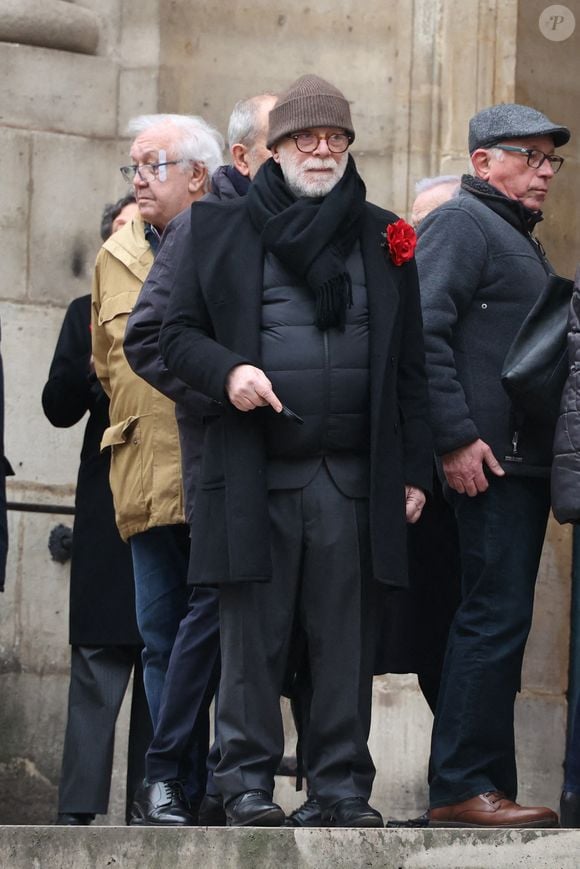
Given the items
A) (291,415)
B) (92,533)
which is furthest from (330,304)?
(92,533)

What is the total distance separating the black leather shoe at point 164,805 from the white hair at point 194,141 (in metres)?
1.82

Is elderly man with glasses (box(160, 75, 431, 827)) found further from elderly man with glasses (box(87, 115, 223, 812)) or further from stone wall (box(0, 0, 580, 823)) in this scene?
stone wall (box(0, 0, 580, 823))

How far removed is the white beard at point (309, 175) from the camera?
18.7 ft

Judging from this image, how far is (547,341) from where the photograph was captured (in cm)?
592

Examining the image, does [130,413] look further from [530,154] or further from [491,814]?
[491,814]

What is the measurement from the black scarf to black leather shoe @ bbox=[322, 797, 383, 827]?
3.78 ft

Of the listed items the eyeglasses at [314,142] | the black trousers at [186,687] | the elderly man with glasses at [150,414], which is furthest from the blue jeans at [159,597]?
the eyeglasses at [314,142]

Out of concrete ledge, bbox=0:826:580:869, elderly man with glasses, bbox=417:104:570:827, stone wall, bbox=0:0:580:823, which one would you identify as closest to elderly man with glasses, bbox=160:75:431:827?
concrete ledge, bbox=0:826:580:869

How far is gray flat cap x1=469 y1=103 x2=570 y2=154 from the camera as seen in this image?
6.28 metres

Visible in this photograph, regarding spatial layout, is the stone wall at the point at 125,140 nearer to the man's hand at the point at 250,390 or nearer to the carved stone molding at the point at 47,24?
the carved stone molding at the point at 47,24

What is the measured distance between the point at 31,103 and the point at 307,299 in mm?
3025

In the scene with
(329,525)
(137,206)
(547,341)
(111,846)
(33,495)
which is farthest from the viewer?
(33,495)

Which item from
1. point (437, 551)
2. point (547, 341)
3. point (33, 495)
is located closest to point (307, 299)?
point (547, 341)

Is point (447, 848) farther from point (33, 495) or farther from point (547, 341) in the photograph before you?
point (33, 495)
